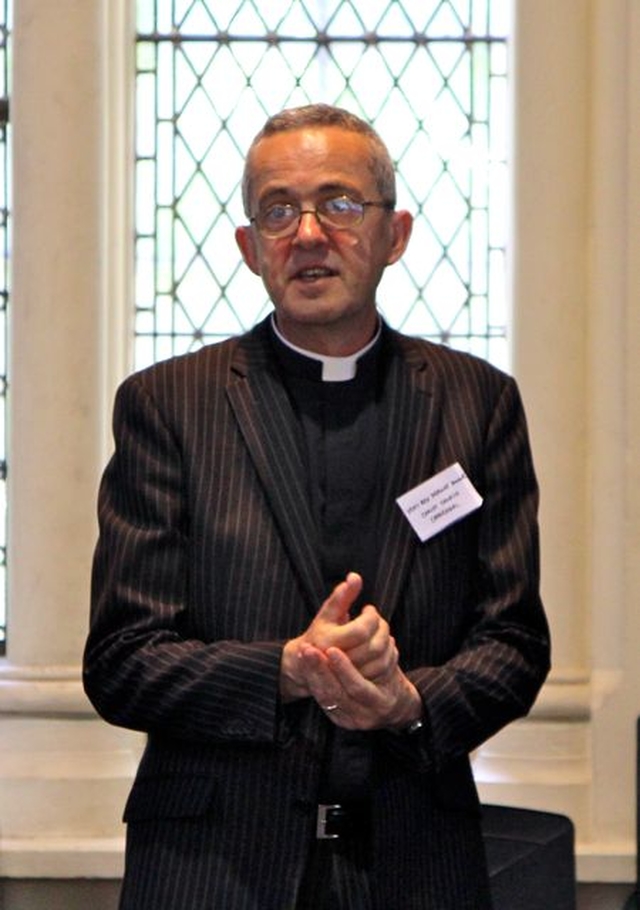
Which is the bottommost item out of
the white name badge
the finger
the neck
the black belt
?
the black belt

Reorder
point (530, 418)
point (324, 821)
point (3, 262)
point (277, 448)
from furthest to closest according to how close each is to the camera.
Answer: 1. point (3, 262)
2. point (530, 418)
3. point (277, 448)
4. point (324, 821)

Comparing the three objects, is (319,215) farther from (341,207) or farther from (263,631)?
(263,631)

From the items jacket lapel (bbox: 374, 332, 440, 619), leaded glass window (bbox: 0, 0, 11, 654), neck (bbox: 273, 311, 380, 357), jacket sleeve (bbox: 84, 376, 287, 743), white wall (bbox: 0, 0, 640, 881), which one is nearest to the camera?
jacket sleeve (bbox: 84, 376, 287, 743)

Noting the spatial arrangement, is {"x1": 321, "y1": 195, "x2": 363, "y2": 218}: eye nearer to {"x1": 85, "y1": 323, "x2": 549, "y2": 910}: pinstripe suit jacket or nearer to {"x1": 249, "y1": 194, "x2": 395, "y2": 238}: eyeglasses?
{"x1": 249, "y1": 194, "x2": 395, "y2": 238}: eyeglasses

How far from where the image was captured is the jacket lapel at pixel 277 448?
2.70 metres

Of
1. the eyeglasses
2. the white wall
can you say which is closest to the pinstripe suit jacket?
the eyeglasses

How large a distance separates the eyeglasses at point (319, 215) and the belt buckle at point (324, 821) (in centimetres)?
83

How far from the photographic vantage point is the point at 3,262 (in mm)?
5258

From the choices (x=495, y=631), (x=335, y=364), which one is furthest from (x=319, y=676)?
(x=335, y=364)

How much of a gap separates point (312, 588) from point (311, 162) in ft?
2.04

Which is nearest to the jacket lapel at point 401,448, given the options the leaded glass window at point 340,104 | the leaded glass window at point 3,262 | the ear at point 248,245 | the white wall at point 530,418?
the ear at point 248,245

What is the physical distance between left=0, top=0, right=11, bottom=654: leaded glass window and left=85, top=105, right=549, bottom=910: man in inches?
96.4

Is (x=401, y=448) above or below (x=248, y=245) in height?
below

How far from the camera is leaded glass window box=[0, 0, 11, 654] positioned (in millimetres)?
5223
